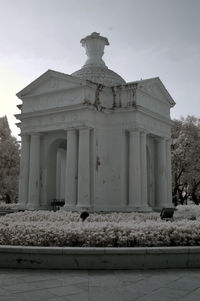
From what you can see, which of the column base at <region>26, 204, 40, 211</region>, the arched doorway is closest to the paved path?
the column base at <region>26, 204, 40, 211</region>

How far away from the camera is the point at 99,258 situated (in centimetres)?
769

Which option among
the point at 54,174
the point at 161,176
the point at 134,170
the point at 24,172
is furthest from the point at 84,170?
the point at 161,176

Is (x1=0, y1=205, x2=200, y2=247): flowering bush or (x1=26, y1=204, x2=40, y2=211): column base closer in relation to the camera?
(x1=0, y1=205, x2=200, y2=247): flowering bush

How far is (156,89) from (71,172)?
8513 millimetres

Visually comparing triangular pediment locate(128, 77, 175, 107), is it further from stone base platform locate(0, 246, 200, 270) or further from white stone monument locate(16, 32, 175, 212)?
stone base platform locate(0, 246, 200, 270)

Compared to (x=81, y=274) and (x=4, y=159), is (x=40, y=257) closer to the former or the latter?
(x=81, y=274)

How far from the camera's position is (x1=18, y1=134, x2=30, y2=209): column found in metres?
21.7

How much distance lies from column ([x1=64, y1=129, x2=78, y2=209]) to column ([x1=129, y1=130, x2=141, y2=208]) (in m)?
3.16

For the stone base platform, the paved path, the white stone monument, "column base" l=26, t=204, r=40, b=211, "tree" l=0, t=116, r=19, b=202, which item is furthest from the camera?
"tree" l=0, t=116, r=19, b=202

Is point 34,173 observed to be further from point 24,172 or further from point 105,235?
point 105,235

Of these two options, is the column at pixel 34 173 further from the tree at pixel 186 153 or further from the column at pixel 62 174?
the tree at pixel 186 153

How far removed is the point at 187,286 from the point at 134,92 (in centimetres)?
1516

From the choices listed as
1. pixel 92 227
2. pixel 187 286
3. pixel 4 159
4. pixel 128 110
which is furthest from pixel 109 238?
pixel 4 159

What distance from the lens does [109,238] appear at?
859cm
